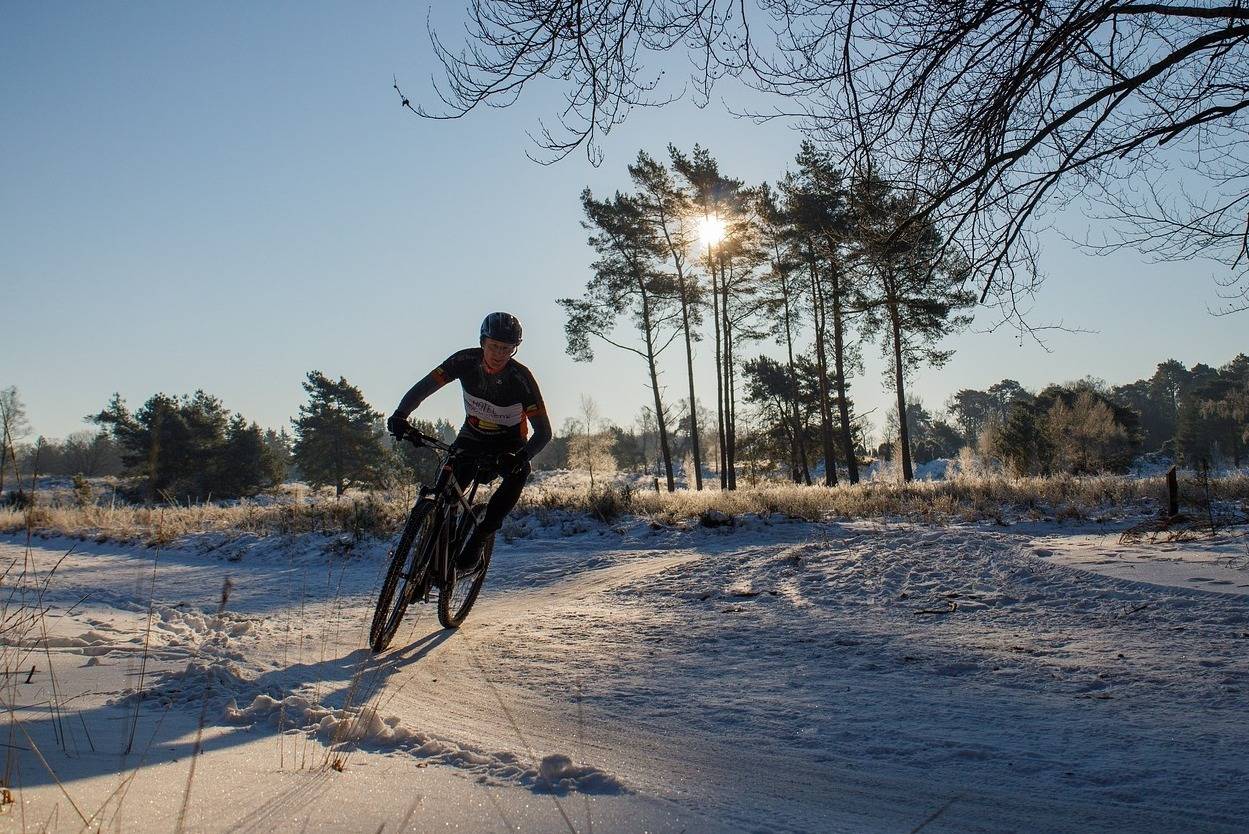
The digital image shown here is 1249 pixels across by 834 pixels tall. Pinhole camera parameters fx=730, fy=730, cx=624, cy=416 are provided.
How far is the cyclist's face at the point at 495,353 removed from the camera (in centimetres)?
550

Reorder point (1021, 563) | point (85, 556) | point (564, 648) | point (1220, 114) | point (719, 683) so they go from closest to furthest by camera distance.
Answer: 1. point (719, 683)
2. point (564, 648)
3. point (1220, 114)
4. point (1021, 563)
5. point (85, 556)

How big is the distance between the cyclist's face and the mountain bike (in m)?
0.72

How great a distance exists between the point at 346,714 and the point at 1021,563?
19.0 feet

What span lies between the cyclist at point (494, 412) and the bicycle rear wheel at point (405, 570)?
0.38 metres

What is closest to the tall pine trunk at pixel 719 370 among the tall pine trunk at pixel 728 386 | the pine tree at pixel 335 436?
the tall pine trunk at pixel 728 386

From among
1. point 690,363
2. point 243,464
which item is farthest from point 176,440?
point 690,363

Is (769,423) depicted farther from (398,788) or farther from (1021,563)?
(398,788)

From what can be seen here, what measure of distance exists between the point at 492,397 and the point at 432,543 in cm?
124

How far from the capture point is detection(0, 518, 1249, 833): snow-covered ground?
82.0 inches

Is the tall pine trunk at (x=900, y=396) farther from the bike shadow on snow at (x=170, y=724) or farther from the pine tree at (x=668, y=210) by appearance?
the bike shadow on snow at (x=170, y=724)

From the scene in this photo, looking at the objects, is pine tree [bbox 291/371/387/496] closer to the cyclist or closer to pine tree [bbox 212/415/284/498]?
pine tree [bbox 212/415/284/498]

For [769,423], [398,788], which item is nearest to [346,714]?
[398,788]

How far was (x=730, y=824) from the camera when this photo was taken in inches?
77.7

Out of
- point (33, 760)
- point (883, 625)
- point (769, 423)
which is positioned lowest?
point (883, 625)
